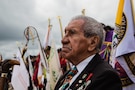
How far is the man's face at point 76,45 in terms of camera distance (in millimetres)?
3072

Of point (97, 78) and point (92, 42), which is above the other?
point (92, 42)

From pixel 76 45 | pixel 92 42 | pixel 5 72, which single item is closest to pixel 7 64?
pixel 5 72

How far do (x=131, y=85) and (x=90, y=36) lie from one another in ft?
7.22

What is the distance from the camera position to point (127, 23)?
531cm

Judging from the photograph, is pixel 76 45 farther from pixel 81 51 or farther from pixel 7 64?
pixel 7 64

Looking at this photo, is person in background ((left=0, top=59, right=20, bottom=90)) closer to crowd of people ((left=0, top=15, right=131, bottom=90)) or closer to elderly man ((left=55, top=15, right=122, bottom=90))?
crowd of people ((left=0, top=15, right=131, bottom=90))

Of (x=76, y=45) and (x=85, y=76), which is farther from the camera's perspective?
(x=76, y=45)

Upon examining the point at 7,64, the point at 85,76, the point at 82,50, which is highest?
the point at 82,50

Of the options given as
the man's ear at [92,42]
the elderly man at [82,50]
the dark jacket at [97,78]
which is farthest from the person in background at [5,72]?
the man's ear at [92,42]

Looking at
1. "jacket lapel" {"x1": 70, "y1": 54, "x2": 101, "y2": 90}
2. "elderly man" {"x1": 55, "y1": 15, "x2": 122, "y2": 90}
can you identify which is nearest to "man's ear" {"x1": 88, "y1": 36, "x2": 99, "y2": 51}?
"elderly man" {"x1": 55, "y1": 15, "x2": 122, "y2": 90}

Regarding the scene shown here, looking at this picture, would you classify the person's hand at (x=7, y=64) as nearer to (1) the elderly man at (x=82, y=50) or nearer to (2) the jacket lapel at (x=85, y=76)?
(1) the elderly man at (x=82, y=50)

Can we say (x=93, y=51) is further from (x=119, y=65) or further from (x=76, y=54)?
Answer: (x=119, y=65)

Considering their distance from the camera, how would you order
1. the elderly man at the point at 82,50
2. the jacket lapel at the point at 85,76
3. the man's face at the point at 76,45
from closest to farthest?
1. the jacket lapel at the point at 85,76
2. the elderly man at the point at 82,50
3. the man's face at the point at 76,45

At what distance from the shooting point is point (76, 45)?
307 centimetres
